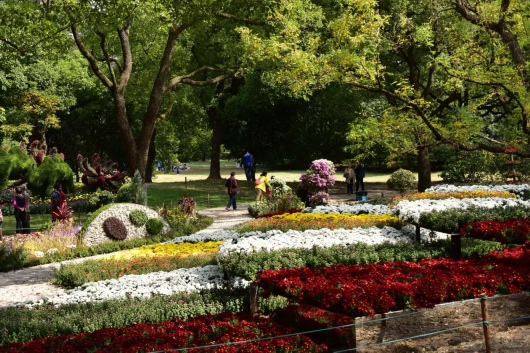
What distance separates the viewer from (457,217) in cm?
1334

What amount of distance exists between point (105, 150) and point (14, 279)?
3191cm

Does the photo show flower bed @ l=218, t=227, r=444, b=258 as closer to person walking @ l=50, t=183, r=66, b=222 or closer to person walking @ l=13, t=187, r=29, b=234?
person walking @ l=50, t=183, r=66, b=222

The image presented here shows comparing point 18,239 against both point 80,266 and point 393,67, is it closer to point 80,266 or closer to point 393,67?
point 80,266

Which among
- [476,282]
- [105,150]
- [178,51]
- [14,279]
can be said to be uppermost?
[178,51]

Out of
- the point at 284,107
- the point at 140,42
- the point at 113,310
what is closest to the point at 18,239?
the point at 113,310

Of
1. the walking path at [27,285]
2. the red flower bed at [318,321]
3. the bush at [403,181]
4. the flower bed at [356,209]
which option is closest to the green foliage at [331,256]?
the red flower bed at [318,321]

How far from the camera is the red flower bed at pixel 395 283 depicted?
7.45 m

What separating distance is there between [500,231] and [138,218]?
11.2 m

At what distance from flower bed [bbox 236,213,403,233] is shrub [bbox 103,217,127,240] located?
14.1ft

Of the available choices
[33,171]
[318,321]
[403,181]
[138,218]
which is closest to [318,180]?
[403,181]

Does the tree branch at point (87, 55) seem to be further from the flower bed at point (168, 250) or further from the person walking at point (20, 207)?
the flower bed at point (168, 250)

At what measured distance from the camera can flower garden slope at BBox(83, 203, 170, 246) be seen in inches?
691

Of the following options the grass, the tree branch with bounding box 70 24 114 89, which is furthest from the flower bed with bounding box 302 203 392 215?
the tree branch with bounding box 70 24 114 89

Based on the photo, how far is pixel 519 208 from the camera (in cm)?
1517
